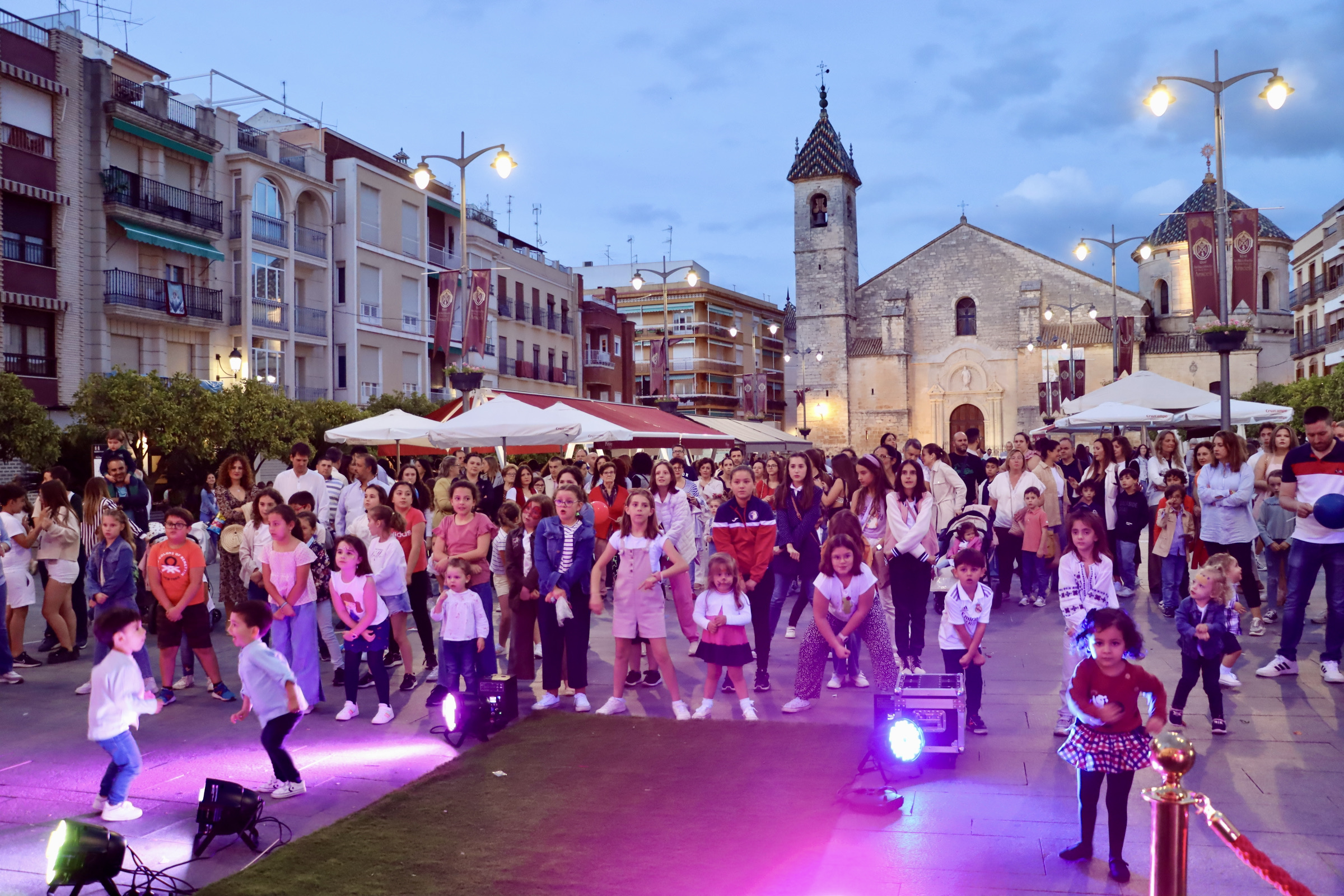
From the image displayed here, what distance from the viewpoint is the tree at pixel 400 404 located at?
3102 centimetres

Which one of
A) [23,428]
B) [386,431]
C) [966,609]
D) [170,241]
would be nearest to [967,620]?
[966,609]

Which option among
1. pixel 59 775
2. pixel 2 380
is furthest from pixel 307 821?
pixel 2 380

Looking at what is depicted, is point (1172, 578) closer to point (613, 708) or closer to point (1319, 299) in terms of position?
point (613, 708)

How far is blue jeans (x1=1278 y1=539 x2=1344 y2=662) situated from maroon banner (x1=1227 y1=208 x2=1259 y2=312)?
10314 millimetres

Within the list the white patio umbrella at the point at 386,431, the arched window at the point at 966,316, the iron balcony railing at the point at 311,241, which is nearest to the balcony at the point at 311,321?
the iron balcony railing at the point at 311,241

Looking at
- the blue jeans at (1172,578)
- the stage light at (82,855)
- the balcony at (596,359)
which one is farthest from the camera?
the balcony at (596,359)

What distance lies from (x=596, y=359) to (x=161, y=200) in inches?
1130

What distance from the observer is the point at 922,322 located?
55.2m

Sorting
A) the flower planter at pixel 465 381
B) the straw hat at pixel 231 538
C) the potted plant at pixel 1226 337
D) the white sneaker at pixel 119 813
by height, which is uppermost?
the potted plant at pixel 1226 337

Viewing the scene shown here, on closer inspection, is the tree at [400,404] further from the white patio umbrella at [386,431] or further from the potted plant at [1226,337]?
the potted plant at [1226,337]

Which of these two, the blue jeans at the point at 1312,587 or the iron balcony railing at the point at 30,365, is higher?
the iron balcony railing at the point at 30,365

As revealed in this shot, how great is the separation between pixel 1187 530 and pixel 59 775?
32.8 ft

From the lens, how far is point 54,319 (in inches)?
996

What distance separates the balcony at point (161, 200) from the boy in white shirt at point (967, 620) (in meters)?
26.3
